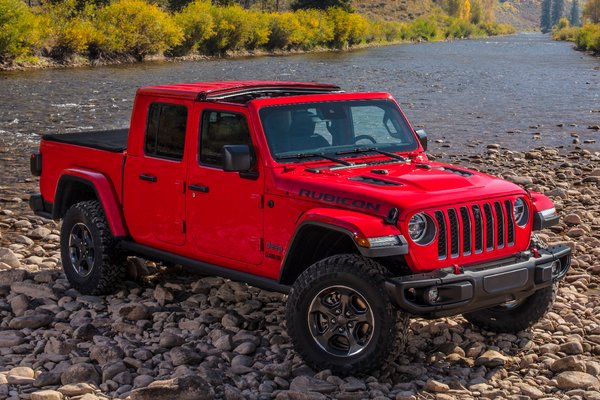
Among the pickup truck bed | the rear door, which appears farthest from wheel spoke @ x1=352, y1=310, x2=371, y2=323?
the pickup truck bed

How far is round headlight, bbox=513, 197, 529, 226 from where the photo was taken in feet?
21.9

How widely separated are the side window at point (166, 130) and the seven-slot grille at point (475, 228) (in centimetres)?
236

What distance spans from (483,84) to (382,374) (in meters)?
33.1

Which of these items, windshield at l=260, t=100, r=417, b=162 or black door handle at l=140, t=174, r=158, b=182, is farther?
black door handle at l=140, t=174, r=158, b=182

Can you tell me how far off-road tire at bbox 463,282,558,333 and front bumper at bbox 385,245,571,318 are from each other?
0.45 m

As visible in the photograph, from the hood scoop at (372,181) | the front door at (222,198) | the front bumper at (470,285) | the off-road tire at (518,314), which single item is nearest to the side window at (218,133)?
the front door at (222,198)

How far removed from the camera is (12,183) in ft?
50.2

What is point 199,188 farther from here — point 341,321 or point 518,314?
point 518,314

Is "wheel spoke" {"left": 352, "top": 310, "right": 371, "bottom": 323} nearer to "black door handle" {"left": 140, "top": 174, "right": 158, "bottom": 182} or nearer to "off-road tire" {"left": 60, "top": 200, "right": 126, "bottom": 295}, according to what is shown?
"black door handle" {"left": 140, "top": 174, "right": 158, "bottom": 182}

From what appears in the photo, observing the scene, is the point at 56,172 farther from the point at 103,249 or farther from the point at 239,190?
the point at 239,190

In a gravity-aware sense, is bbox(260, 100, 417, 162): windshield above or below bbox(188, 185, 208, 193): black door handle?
above

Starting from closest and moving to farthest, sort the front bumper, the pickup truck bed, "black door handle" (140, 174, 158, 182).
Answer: the front bumper < "black door handle" (140, 174, 158, 182) < the pickup truck bed

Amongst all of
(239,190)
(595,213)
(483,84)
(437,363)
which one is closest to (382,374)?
(437,363)

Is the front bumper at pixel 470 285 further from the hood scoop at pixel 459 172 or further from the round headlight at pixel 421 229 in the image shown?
the hood scoop at pixel 459 172
